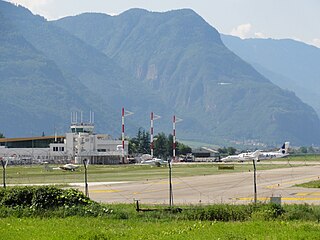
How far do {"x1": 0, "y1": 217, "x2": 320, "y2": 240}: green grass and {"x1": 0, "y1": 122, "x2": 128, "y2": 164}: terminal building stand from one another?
142m

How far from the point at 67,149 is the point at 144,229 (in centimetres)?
16170

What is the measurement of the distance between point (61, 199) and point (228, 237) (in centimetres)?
1134

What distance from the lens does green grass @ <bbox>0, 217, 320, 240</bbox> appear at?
22.0m

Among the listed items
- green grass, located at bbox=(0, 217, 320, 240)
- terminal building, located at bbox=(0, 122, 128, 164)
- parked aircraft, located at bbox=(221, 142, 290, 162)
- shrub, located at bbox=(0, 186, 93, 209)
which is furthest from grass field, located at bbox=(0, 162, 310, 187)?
terminal building, located at bbox=(0, 122, 128, 164)

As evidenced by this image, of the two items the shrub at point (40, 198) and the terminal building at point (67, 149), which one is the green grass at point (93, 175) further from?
the terminal building at point (67, 149)

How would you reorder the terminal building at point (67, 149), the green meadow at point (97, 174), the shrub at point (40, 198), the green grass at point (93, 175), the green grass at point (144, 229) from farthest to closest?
the terminal building at point (67, 149)
the green meadow at point (97, 174)
the green grass at point (93, 175)
the shrub at point (40, 198)
the green grass at point (144, 229)

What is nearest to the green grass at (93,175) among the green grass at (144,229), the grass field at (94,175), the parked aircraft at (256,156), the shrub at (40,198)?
the grass field at (94,175)

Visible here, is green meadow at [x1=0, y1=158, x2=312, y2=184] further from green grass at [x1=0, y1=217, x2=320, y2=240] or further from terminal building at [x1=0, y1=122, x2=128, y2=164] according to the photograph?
terminal building at [x1=0, y1=122, x2=128, y2=164]

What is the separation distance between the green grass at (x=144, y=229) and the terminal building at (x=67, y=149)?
14186cm

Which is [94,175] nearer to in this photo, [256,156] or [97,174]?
[97,174]

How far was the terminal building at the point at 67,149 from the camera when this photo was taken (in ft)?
575

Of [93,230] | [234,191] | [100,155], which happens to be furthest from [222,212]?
[100,155]

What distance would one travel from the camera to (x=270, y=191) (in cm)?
4934

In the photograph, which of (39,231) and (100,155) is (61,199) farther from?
(100,155)
